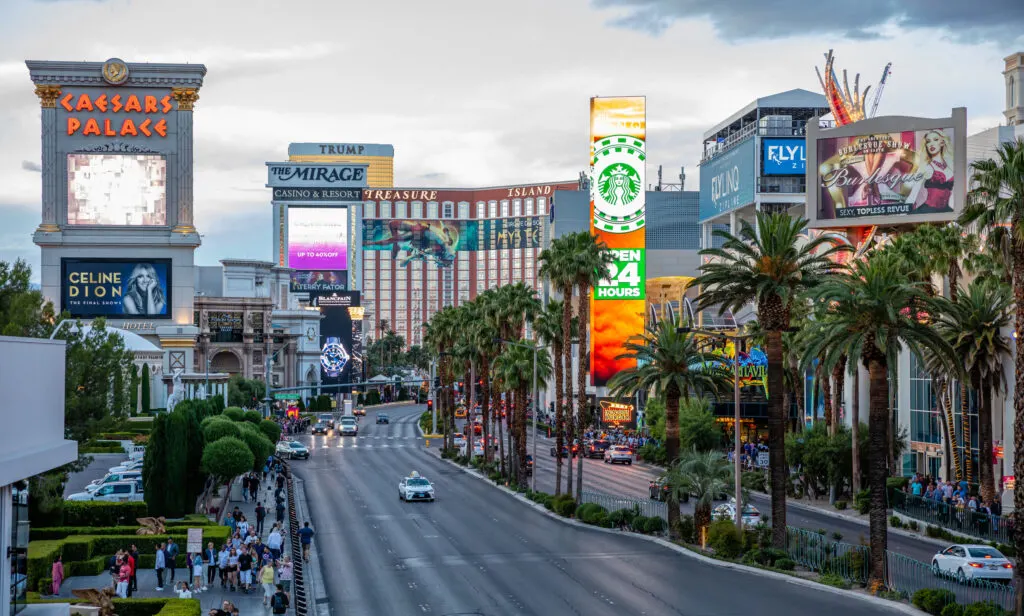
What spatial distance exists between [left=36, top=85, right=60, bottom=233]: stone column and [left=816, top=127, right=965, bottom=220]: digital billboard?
196ft

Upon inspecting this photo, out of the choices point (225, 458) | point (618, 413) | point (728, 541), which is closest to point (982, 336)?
point (728, 541)

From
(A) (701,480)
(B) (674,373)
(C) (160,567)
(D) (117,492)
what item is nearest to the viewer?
(C) (160,567)

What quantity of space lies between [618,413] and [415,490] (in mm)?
62381

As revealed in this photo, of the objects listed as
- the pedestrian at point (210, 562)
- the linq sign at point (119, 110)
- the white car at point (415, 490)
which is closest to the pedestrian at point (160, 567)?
the pedestrian at point (210, 562)

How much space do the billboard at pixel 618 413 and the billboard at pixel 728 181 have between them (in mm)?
20074

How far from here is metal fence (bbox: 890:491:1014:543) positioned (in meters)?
43.7

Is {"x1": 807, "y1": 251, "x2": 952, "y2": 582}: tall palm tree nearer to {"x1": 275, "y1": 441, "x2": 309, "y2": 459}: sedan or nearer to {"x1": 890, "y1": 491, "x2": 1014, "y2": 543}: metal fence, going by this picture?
{"x1": 890, "y1": 491, "x2": 1014, "y2": 543}: metal fence

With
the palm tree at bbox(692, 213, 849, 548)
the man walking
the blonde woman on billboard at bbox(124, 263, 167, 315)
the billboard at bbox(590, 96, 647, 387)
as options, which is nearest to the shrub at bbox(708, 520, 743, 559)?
the palm tree at bbox(692, 213, 849, 548)

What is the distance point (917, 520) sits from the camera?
49969 mm

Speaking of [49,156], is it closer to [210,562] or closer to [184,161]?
[184,161]

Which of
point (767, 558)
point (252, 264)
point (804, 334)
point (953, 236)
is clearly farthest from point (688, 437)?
point (252, 264)

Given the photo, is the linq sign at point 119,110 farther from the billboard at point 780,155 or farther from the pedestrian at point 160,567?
the pedestrian at point 160,567

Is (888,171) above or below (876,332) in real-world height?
above

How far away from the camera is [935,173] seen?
7319cm
